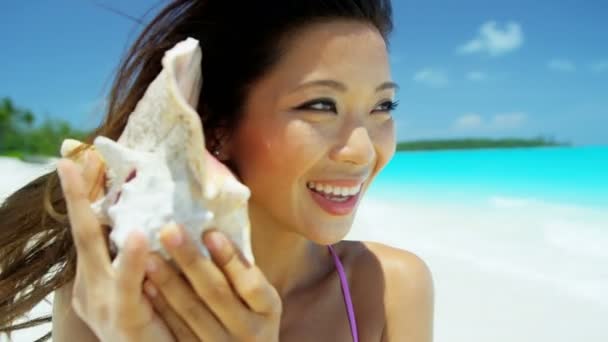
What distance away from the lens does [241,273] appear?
41.3 inches

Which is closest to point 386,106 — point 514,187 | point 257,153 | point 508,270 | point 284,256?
point 257,153

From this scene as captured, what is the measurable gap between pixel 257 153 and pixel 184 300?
59cm

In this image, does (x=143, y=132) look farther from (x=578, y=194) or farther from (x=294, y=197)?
(x=578, y=194)

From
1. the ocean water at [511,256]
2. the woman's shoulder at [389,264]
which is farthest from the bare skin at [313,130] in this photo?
the ocean water at [511,256]

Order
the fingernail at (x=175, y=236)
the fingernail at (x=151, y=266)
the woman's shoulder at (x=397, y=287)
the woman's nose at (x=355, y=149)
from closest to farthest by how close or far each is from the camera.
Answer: the fingernail at (x=175, y=236) < the fingernail at (x=151, y=266) < the woman's nose at (x=355, y=149) < the woman's shoulder at (x=397, y=287)

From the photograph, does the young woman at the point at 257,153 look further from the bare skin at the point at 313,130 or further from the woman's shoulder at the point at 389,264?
the woman's shoulder at the point at 389,264

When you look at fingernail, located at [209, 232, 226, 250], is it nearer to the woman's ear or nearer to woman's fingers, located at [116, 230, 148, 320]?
woman's fingers, located at [116, 230, 148, 320]

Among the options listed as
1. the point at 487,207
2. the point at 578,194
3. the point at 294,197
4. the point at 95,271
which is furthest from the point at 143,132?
the point at 578,194

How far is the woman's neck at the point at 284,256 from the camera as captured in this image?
76.3 inches

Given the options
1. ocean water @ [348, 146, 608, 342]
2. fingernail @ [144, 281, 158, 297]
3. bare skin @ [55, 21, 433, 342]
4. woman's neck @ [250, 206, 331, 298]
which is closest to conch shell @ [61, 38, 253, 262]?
fingernail @ [144, 281, 158, 297]

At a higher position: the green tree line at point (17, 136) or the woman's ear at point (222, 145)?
the green tree line at point (17, 136)

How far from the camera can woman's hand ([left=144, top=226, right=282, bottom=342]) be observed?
992 mm

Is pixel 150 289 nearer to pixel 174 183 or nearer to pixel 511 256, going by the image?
pixel 174 183

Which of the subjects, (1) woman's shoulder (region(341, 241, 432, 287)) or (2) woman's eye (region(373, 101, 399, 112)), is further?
(1) woman's shoulder (region(341, 241, 432, 287))
